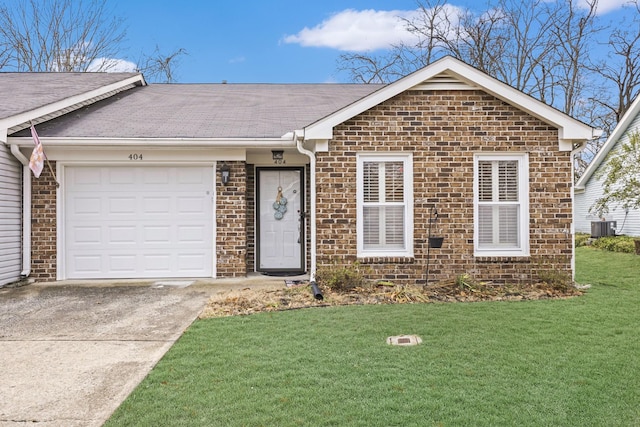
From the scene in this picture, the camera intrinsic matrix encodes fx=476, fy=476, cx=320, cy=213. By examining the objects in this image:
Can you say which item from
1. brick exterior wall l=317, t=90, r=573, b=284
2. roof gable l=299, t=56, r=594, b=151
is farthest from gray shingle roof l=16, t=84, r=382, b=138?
brick exterior wall l=317, t=90, r=573, b=284

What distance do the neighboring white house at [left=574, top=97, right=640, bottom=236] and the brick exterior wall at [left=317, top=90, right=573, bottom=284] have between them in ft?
25.6

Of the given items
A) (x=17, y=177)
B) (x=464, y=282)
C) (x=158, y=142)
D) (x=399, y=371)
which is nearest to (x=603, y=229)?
(x=464, y=282)

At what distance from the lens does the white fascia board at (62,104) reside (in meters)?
8.22

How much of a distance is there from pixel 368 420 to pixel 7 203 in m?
7.76

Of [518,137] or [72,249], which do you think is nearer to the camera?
[518,137]

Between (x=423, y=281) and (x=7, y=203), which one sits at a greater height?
(x=7, y=203)

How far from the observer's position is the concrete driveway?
353 cm

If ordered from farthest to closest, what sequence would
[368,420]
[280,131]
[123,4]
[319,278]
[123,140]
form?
1. [123,4]
2. [280,131]
3. [123,140]
4. [319,278]
5. [368,420]

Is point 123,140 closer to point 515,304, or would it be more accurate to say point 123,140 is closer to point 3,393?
point 3,393

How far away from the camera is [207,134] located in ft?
28.2

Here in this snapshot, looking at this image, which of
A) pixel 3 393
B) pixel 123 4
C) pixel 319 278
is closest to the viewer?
pixel 3 393

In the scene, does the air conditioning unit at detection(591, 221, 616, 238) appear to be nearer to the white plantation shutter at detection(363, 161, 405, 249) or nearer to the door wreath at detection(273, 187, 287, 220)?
the white plantation shutter at detection(363, 161, 405, 249)

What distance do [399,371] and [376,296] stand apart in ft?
10.0

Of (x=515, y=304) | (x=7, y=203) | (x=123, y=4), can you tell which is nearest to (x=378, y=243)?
(x=515, y=304)
